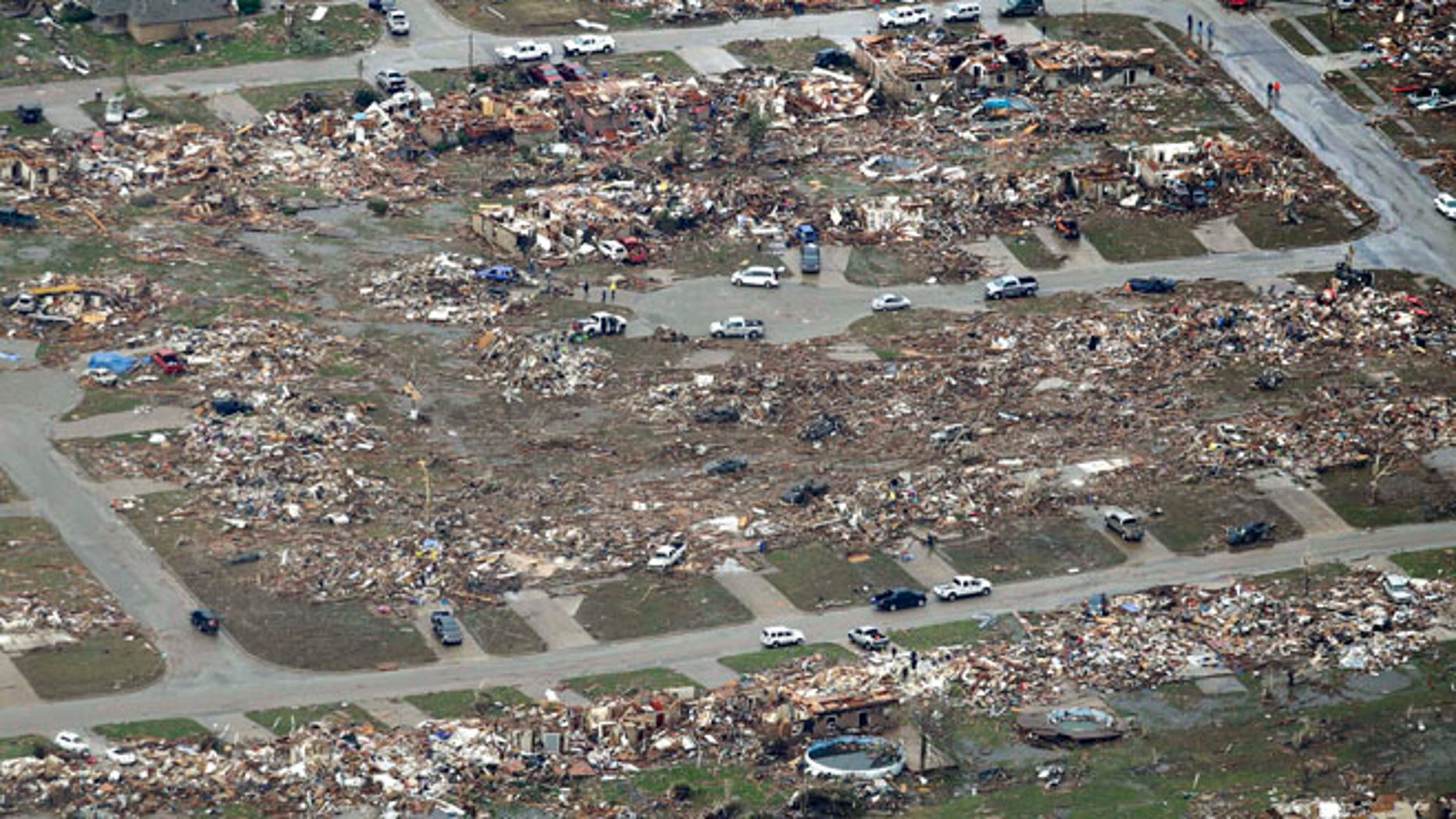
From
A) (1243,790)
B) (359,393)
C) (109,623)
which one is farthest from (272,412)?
(1243,790)

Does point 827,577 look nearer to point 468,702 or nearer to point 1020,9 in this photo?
point 468,702

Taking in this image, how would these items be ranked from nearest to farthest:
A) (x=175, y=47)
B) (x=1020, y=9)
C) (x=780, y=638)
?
1. (x=780, y=638)
2. (x=175, y=47)
3. (x=1020, y=9)

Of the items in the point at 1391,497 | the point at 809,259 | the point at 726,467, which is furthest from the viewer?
the point at 809,259

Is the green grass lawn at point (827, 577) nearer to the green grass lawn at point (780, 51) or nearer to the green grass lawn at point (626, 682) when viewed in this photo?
the green grass lawn at point (626, 682)

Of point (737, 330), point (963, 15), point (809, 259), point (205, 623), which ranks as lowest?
point (205, 623)

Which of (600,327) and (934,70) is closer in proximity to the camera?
(600,327)

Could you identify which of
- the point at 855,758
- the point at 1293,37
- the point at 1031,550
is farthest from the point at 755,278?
the point at 855,758
